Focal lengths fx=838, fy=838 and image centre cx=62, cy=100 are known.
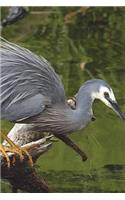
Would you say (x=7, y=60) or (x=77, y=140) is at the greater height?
(x=7, y=60)

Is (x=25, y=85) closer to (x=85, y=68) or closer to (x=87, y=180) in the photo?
(x=87, y=180)

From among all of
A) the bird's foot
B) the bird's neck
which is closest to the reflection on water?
the bird's foot

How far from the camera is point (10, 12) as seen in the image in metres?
4.85

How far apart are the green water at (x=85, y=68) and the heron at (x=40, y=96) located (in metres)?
0.25

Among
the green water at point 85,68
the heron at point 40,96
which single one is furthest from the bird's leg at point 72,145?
the heron at point 40,96

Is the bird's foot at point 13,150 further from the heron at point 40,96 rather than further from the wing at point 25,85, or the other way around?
the wing at point 25,85

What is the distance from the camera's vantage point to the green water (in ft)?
10.5

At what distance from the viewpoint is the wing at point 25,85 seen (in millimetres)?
2953

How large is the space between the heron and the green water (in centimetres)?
25
